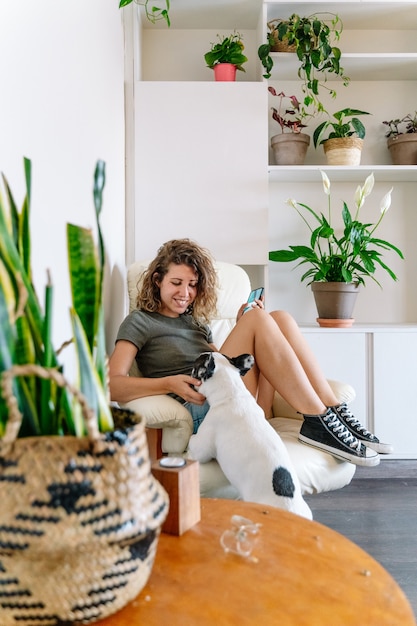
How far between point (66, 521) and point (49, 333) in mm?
198

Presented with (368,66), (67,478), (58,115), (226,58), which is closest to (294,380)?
(58,115)

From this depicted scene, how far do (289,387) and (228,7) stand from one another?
2.04 m

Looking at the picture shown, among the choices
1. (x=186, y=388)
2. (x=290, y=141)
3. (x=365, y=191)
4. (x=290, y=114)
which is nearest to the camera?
(x=186, y=388)

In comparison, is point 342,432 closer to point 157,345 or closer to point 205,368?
point 205,368

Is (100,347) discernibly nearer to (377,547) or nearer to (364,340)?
(377,547)

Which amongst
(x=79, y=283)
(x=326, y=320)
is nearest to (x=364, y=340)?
(x=326, y=320)

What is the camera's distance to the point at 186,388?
1.60 meters

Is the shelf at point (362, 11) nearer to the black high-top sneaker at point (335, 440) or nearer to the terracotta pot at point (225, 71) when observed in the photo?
the terracotta pot at point (225, 71)

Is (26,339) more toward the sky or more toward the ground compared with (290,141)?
more toward the ground

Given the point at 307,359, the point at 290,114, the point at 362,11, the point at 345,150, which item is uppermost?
the point at 362,11

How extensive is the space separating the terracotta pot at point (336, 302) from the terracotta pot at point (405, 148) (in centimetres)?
72

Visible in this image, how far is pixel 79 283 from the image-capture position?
612mm

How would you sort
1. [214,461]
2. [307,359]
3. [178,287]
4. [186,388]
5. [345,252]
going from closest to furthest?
1. [214,461]
2. [186,388]
3. [307,359]
4. [178,287]
5. [345,252]

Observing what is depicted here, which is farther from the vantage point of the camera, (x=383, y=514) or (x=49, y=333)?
(x=383, y=514)
